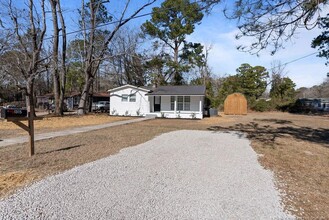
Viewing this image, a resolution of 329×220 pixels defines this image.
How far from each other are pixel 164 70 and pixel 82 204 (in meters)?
29.0

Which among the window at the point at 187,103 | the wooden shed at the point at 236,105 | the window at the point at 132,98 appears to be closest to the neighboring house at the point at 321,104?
the wooden shed at the point at 236,105

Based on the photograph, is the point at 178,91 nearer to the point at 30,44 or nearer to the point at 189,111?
the point at 189,111

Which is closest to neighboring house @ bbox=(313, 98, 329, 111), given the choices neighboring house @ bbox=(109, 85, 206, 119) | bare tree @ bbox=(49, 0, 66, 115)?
neighboring house @ bbox=(109, 85, 206, 119)

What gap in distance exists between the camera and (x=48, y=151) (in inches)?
263

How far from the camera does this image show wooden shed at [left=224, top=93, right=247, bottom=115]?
2872 centimetres

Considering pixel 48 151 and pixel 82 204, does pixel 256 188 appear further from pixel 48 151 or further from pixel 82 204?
pixel 48 151

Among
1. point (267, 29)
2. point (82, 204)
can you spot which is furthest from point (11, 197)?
point (267, 29)

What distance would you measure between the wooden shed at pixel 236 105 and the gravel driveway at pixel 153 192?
2356 cm

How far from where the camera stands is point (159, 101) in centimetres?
2288

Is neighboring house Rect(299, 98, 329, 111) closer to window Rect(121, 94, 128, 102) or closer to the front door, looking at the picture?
the front door

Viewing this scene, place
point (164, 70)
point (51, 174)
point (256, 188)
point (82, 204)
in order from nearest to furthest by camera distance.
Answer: point (82, 204), point (256, 188), point (51, 174), point (164, 70)

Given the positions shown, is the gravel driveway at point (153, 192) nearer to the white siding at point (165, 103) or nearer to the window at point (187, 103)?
the window at point (187, 103)

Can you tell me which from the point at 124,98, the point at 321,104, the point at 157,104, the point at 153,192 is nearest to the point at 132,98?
the point at 124,98

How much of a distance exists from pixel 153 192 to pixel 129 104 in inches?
769
